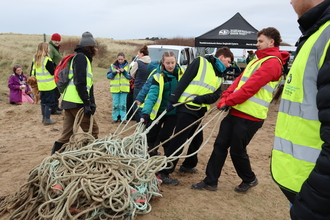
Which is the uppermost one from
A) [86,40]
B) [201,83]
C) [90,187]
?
[86,40]

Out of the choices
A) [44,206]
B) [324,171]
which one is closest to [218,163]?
[44,206]

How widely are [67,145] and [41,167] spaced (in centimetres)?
54

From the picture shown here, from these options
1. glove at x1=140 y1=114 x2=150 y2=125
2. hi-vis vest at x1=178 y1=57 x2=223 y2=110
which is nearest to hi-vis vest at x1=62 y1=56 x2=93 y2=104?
glove at x1=140 y1=114 x2=150 y2=125

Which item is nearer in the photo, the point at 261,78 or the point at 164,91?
the point at 261,78

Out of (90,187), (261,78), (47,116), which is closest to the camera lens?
(90,187)

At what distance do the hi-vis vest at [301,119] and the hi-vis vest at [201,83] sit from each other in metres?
2.15

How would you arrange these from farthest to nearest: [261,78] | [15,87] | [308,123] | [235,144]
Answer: [15,87]
[235,144]
[261,78]
[308,123]

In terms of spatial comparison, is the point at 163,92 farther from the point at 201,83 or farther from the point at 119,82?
the point at 119,82

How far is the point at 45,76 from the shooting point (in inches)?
270

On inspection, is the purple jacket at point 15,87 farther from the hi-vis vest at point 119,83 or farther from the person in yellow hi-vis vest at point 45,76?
the hi-vis vest at point 119,83

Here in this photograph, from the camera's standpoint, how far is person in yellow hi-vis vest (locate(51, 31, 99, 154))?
12.8 feet

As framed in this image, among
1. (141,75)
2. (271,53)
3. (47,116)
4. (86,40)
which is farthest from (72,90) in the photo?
(47,116)

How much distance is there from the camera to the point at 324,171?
1203 millimetres

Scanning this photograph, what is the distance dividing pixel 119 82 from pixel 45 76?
1693 millimetres
